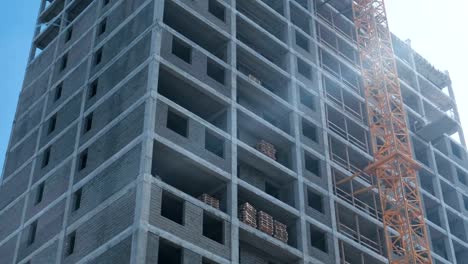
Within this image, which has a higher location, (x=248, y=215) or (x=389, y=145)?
(x=389, y=145)

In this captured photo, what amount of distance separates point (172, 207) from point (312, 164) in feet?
51.4

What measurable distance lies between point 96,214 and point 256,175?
1351 centimetres

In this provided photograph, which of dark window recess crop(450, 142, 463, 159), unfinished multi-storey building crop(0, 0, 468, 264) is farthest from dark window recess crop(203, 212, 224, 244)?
dark window recess crop(450, 142, 463, 159)

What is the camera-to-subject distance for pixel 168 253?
51.6m

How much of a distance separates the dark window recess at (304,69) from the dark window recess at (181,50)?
13.0 m

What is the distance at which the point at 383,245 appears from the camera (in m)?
67.7

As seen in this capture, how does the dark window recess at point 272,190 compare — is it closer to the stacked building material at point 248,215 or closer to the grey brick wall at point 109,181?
the stacked building material at point 248,215

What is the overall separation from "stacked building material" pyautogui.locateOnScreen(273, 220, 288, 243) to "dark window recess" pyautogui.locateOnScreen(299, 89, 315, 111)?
550 inches

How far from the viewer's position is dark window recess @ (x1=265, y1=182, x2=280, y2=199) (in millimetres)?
62156

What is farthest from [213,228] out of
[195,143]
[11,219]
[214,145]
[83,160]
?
[11,219]

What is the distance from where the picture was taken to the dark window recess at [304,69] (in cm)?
7119

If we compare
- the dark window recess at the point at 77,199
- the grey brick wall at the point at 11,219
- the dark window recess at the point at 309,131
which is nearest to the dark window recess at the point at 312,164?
the dark window recess at the point at 309,131

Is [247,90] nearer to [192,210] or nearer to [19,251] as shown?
[192,210]

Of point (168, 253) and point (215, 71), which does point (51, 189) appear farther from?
point (215, 71)
